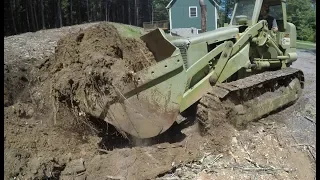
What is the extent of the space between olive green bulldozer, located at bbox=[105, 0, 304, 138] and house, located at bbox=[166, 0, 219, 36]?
2.46ft

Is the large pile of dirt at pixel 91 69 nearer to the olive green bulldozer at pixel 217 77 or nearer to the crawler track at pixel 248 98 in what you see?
the olive green bulldozer at pixel 217 77

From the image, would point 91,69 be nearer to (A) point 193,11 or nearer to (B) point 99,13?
(A) point 193,11

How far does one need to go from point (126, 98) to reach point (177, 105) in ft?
2.17

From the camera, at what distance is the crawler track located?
4.50 metres

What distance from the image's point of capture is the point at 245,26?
5.81m

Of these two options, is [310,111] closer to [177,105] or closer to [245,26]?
[245,26]

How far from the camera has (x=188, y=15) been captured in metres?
8.20

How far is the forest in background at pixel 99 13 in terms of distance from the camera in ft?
22.7

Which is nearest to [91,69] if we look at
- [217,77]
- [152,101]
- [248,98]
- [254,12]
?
[152,101]

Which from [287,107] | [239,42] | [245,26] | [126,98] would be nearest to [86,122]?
[126,98]

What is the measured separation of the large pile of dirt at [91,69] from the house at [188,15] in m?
2.91

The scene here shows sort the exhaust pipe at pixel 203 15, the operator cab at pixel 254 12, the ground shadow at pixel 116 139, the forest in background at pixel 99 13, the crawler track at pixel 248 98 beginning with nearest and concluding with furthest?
the ground shadow at pixel 116 139 < the crawler track at pixel 248 98 < the operator cab at pixel 254 12 < the exhaust pipe at pixel 203 15 < the forest in background at pixel 99 13

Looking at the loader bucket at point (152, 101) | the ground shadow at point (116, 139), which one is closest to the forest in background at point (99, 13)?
the loader bucket at point (152, 101)

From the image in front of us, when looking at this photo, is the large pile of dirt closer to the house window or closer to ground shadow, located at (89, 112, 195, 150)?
ground shadow, located at (89, 112, 195, 150)
